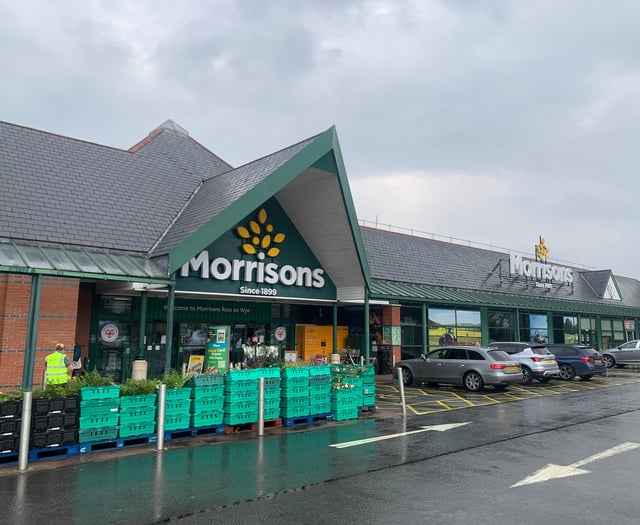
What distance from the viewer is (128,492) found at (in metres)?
6.72

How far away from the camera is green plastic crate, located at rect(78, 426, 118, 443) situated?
29.1 feet

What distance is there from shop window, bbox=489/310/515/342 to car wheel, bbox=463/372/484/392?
11.4 metres

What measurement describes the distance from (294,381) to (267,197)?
17.9ft

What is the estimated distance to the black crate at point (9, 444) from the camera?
8.05 metres

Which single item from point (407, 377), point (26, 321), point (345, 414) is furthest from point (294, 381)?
point (407, 377)

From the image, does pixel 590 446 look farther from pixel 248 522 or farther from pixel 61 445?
pixel 61 445

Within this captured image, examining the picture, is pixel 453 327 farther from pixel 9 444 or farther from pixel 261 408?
pixel 9 444


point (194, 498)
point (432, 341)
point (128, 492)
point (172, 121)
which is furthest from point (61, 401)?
point (432, 341)

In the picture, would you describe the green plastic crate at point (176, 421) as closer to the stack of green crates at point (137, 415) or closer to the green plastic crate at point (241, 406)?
the stack of green crates at point (137, 415)

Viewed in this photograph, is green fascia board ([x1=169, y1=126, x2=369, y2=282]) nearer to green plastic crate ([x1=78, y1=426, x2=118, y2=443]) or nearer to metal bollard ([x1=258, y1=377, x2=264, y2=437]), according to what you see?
metal bollard ([x1=258, y1=377, x2=264, y2=437])

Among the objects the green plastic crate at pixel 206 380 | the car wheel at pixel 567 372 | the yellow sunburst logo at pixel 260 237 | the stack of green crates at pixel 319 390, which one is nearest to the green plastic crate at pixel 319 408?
the stack of green crates at pixel 319 390

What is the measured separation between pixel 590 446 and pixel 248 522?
280 inches

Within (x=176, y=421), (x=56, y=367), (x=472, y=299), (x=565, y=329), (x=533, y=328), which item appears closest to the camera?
(x=176, y=421)

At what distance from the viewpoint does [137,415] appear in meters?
9.49
